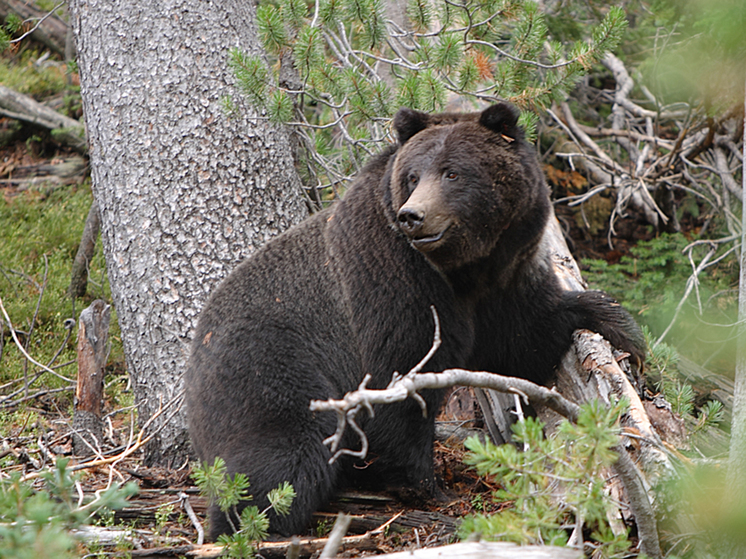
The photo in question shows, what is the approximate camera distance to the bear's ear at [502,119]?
3.82 metres

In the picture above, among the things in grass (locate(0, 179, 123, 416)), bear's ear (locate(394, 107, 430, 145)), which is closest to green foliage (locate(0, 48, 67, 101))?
grass (locate(0, 179, 123, 416))

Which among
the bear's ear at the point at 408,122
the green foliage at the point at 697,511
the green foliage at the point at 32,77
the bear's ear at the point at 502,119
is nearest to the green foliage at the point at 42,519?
the green foliage at the point at 697,511

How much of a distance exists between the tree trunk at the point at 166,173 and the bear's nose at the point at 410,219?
180cm

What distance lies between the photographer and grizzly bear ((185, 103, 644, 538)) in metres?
3.71

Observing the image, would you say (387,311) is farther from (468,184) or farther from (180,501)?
(180,501)

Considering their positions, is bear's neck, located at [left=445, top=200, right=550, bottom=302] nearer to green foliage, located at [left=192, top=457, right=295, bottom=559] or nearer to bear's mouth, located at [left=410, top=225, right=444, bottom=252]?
bear's mouth, located at [left=410, top=225, right=444, bottom=252]

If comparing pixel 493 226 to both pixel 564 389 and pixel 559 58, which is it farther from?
pixel 559 58

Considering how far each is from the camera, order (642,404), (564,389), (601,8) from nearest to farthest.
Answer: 1. (642,404)
2. (564,389)
3. (601,8)

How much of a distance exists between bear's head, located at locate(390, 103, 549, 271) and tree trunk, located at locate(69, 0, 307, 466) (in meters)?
1.52

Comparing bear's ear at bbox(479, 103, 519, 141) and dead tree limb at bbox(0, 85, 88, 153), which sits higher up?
dead tree limb at bbox(0, 85, 88, 153)

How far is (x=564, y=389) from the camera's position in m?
4.30

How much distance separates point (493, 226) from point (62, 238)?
6.03 metres

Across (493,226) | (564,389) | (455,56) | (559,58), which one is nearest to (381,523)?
(564,389)

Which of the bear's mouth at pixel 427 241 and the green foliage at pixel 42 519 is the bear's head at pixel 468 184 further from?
the green foliage at pixel 42 519
